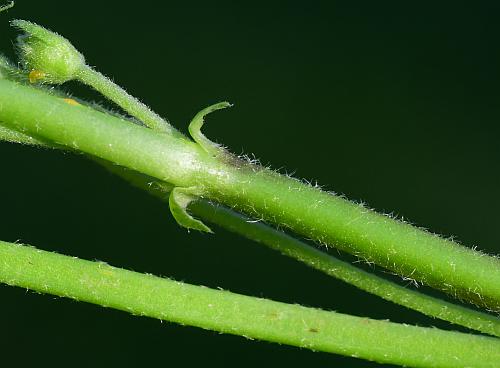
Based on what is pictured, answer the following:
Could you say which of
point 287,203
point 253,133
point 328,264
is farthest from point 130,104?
point 253,133

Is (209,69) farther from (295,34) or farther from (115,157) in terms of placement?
(115,157)

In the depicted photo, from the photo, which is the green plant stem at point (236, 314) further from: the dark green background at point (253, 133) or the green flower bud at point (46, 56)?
the dark green background at point (253, 133)

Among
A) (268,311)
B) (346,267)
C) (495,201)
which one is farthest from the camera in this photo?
(495,201)

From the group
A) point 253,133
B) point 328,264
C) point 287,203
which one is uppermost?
point 287,203

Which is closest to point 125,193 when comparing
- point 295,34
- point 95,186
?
point 95,186

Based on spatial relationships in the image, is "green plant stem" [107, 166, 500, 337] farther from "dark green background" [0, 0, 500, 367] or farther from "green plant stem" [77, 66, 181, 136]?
"dark green background" [0, 0, 500, 367]

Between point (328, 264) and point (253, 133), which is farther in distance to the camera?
point (253, 133)

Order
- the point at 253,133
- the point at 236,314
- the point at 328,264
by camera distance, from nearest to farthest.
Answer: the point at 236,314 → the point at 328,264 → the point at 253,133

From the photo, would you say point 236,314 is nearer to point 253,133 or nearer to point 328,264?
point 328,264
